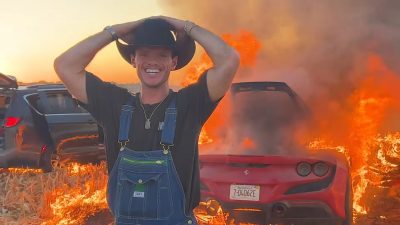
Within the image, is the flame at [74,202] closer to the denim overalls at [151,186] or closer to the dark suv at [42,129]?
the dark suv at [42,129]

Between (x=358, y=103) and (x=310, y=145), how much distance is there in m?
3.02

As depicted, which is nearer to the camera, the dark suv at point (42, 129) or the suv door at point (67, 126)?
the dark suv at point (42, 129)

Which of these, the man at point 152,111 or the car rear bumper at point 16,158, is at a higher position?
the man at point 152,111

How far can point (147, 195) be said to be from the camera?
92.0 inches

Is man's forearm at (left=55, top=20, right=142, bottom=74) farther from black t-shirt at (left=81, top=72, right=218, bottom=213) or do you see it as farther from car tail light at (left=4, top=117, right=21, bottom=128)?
car tail light at (left=4, top=117, right=21, bottom=128)

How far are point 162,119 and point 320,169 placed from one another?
2.87 meters

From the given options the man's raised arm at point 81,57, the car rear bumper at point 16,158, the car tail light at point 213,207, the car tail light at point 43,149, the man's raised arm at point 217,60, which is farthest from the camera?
the car tail light at point 43,149

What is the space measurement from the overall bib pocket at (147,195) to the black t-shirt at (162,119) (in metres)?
0.11

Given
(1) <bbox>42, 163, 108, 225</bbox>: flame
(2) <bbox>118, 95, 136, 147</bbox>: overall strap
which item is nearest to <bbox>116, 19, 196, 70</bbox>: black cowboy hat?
(2) <bbox>118, 95, 136, 147</bbox>: overall strap

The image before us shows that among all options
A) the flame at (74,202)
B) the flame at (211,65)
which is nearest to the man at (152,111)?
the flame at (211,65)

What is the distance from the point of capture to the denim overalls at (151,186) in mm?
2338

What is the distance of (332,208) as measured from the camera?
4734mm

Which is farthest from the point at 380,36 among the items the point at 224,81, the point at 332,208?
the point at 224,81

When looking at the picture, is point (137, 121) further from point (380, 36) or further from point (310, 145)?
point (380, 36)
